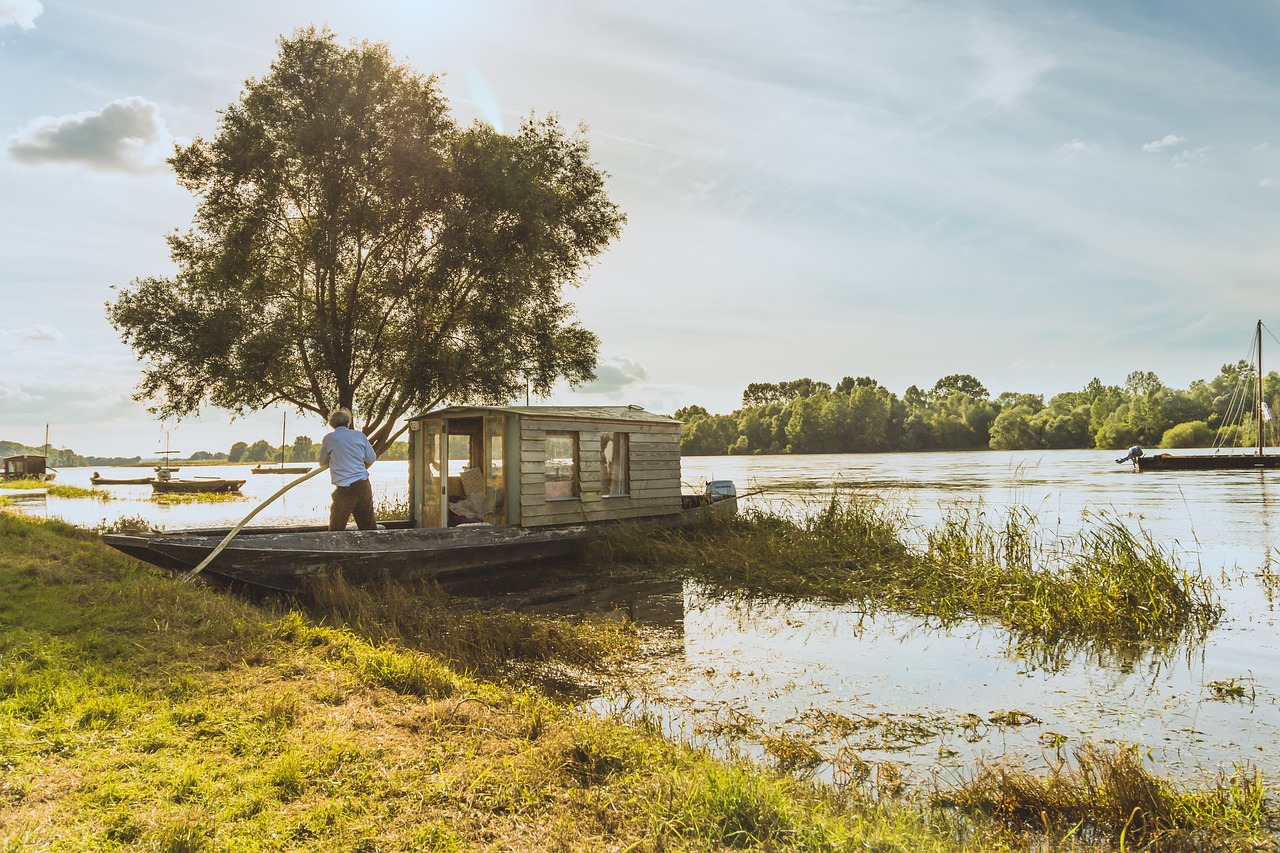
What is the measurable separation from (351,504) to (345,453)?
0.88 m

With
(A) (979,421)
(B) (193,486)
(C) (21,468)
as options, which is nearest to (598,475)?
(B) (193,486)

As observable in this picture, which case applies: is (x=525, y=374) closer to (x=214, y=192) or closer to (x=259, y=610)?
(x=214, y=192)

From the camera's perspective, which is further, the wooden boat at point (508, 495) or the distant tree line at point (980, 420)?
the distant tree line at point (980, 420)

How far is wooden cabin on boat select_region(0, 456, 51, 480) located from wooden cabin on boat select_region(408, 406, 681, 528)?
2042 inches

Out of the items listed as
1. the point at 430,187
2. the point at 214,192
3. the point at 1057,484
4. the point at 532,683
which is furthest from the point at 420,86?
the point at 1057,484

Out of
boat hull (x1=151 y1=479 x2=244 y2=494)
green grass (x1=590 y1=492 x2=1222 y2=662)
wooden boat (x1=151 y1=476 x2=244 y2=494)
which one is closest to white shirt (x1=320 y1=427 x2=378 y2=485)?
green grass (x1=590 y1=492 x2=1222 y2=662)

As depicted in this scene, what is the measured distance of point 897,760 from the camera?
17.6 ft

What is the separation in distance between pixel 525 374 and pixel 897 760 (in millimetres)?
14497

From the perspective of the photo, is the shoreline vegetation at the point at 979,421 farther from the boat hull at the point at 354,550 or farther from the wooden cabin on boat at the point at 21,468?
the boat hull at the point at 354,550

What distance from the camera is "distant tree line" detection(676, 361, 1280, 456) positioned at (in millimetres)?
89500

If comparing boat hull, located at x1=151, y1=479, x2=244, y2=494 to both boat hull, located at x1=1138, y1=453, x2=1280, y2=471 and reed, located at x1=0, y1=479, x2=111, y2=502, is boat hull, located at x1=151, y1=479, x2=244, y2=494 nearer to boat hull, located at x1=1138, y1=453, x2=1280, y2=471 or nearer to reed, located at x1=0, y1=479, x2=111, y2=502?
reed, located at x1=0, y1=479, x2=111, y2=502

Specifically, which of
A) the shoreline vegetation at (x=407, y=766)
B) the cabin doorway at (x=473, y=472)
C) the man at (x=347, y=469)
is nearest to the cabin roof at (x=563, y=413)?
the cabin doorway at (x=473, y=472)

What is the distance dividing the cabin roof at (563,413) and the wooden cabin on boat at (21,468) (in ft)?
171

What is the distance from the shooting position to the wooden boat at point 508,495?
11.2 meters
